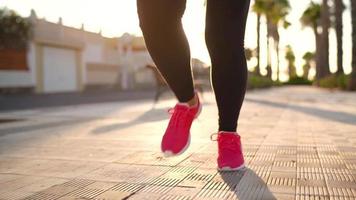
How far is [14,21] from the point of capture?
25859 millimetres

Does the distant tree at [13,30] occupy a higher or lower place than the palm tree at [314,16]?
lower

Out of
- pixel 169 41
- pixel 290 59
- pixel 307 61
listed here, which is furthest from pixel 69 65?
pixel 307 61

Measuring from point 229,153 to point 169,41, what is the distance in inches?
24.7

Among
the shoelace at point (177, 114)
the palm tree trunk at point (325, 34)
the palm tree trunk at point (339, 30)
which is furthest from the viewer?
the palm tree trunk at point (325, 34)

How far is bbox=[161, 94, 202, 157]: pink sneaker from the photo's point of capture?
7.73 feet

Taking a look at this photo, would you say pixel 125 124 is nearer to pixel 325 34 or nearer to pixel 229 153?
pixel 229 153

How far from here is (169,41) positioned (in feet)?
7.83

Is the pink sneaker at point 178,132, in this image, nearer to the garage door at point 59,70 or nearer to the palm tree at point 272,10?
the garage door at point 59,70

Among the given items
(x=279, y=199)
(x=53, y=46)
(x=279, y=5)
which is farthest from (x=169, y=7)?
(x=279, y=5)

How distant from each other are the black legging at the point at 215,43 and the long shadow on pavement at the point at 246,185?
0.23 meters

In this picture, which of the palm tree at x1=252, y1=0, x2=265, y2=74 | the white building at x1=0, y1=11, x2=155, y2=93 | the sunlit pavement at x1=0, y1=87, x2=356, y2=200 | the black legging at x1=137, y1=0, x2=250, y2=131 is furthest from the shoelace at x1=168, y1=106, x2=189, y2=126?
the palm tree at x1=252, y1=0, x2=265, y2=74

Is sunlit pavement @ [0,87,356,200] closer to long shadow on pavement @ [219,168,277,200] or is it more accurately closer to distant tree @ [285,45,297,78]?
long shadow on pavement @ [219,168,277,200]

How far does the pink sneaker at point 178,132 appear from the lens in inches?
92.7

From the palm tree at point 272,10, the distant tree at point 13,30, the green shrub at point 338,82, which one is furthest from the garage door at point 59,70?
the green shrub at point 338,82
